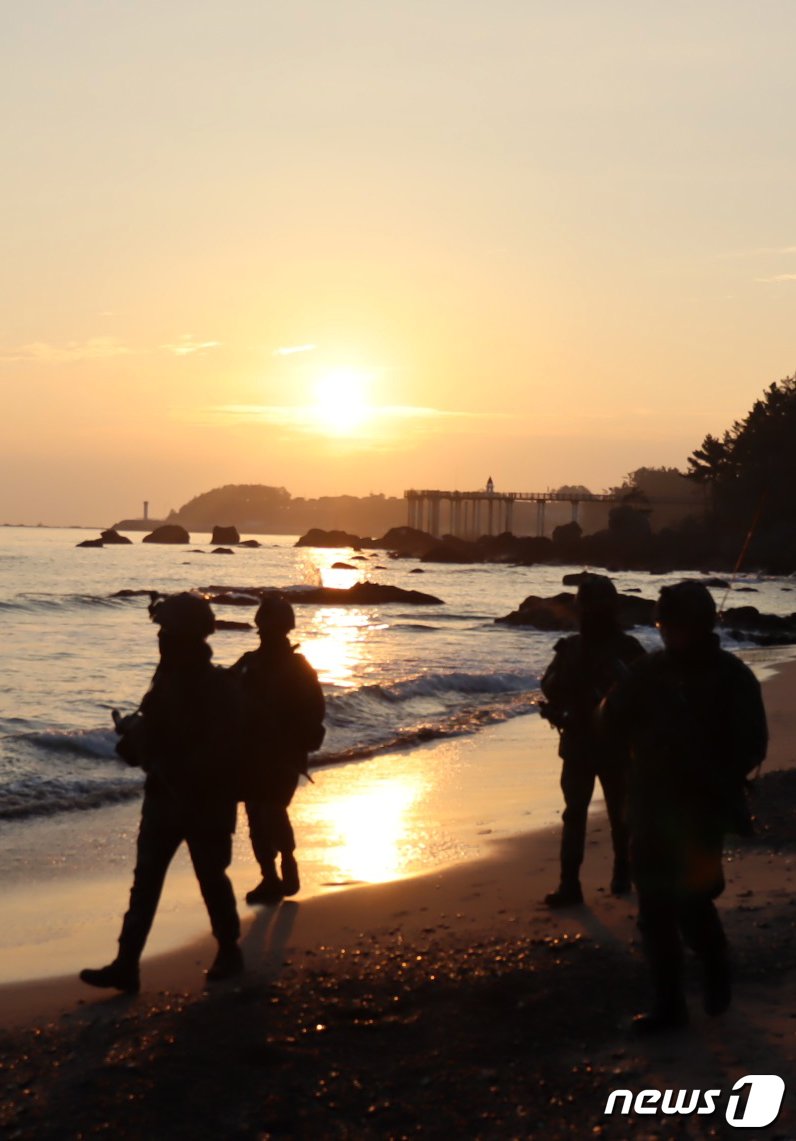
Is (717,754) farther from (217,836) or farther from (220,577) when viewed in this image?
(220,577)

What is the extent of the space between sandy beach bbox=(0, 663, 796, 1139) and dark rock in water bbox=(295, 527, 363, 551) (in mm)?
146768

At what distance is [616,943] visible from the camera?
236 inches

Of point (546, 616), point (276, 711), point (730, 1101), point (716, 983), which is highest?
Answer: point (276, 711)

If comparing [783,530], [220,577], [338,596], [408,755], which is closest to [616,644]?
[408,755]

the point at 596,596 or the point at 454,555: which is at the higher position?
the point at 596,596

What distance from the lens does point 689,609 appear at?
4.65 meters

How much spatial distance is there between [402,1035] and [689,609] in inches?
72.5

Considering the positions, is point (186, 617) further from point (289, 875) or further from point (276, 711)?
point (289, 875)

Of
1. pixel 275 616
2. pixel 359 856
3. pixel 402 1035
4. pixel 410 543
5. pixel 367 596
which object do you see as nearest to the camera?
pixel 402 1035

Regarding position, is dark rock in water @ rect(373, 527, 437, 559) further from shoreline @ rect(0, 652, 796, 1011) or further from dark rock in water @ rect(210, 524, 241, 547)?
shoreline @ rect(0, 652, 796, 1011)

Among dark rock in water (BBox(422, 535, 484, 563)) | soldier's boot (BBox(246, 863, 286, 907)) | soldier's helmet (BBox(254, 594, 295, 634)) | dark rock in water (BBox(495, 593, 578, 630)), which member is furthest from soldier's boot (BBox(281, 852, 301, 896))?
dark rock in water (BBox(422, 535, 484, 563))

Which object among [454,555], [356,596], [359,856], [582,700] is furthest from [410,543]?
[582,700]

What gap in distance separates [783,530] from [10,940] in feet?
299

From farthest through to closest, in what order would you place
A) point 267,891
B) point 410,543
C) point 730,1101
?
point 410,543, point 267,891, point 730,1101
